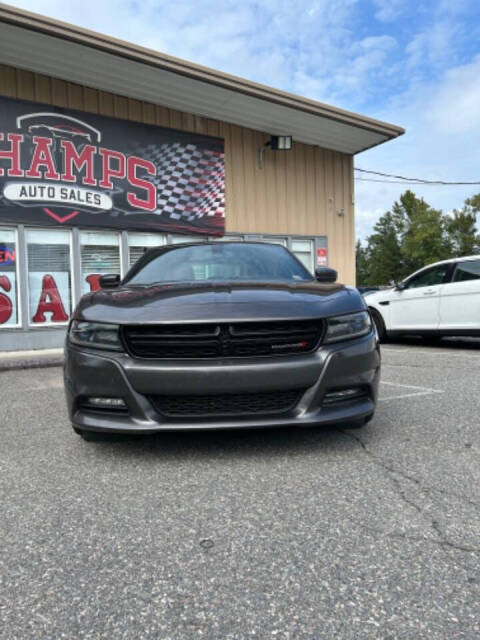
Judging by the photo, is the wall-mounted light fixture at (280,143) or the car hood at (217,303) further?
the wall-mounted light fixture at (280,143)

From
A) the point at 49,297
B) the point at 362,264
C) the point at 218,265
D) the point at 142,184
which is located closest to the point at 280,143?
the point at 142,184

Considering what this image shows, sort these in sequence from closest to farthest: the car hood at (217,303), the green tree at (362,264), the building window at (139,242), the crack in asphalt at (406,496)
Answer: the crack in asphalt at (406,496), the car hood at (217,303), the building window at (139,242), the green tree at (362,264)

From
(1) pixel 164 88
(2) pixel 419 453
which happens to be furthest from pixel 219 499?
(1) pixel 164 88

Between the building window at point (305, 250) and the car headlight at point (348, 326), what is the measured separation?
9420mm

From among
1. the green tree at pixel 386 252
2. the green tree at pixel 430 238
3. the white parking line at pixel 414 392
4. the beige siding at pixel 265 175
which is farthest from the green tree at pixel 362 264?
the white parking line at pixel 414 392

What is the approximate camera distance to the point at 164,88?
9.40 metres

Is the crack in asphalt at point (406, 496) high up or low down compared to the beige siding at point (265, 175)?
down

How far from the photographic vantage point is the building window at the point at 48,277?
29.0 feet

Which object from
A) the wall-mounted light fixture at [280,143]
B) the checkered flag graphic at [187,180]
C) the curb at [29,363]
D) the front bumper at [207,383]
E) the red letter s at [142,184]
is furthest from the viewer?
the wall-mounted light fixture at [280,143]

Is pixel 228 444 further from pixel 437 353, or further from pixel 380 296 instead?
pixel 380 296

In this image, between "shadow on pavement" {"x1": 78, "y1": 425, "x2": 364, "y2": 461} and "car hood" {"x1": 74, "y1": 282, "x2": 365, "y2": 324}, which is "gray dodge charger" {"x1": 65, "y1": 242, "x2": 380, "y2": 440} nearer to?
"car hood" {"x1": 74, "y1": 282, "x2": 365, "y2": 324}

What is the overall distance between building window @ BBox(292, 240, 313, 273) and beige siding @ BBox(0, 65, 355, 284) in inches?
10.1

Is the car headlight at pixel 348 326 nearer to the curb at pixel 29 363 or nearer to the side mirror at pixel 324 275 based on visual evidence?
the side mirror at pixel 324 275

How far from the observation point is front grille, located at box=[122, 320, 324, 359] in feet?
8.46
